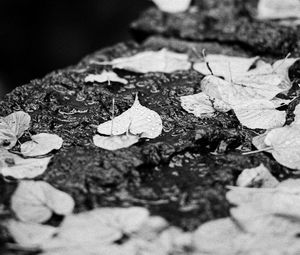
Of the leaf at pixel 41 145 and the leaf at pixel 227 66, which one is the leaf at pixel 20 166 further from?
the leaf at pixel 227 66

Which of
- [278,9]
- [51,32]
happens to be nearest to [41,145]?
[278,9]

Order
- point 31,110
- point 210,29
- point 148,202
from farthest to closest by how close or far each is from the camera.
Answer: point 210,29 → point 31,110 → point 148,202

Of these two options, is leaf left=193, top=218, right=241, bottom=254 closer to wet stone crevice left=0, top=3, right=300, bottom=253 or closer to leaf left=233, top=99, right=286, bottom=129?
wet stone crevice left=0, top=3, right=300, bottom=253

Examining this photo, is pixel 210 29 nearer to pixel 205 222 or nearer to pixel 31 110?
pixel 31 110

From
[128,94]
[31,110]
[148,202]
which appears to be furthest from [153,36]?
[148,202]

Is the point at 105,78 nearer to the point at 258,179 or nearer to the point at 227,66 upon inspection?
the point at 227,66

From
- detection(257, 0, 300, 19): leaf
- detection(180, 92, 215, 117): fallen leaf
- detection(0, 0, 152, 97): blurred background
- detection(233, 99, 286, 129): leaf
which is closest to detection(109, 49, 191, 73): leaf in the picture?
detection(180, 92, 215, 117): fallen leaf
